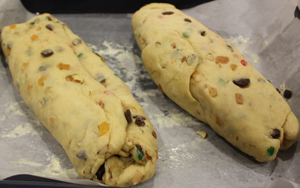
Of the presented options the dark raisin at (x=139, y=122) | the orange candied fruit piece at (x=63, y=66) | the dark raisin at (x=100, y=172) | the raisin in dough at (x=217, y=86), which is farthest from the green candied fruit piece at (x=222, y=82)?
the orange candied fruit piece at (x=63, y=66)

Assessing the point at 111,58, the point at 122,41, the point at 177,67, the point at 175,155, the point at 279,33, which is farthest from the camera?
the point at 122,41

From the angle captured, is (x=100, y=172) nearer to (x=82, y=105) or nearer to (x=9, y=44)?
(x=82, y=105)

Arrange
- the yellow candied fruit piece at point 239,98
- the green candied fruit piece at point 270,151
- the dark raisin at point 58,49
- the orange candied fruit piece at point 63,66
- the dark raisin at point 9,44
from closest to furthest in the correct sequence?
the green candied fruit piece at point 270,151 < the yellow candied fruit piece at point 239,98 < the orange candied fruit piece at point 63,66 < the dark raisin at point 58,49 < the dark raisin at point 9,44

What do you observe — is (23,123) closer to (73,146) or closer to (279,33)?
(73,146)

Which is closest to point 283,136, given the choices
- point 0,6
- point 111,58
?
point 111,58

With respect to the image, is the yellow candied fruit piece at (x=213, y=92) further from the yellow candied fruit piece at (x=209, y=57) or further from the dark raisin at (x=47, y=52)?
the dark raisin at (x=47, y=52)

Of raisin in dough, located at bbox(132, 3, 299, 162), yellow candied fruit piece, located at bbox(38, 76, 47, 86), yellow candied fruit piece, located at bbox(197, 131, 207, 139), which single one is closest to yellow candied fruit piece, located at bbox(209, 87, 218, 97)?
raisin in dough, located at bbox(132, 3, 299, 162)
